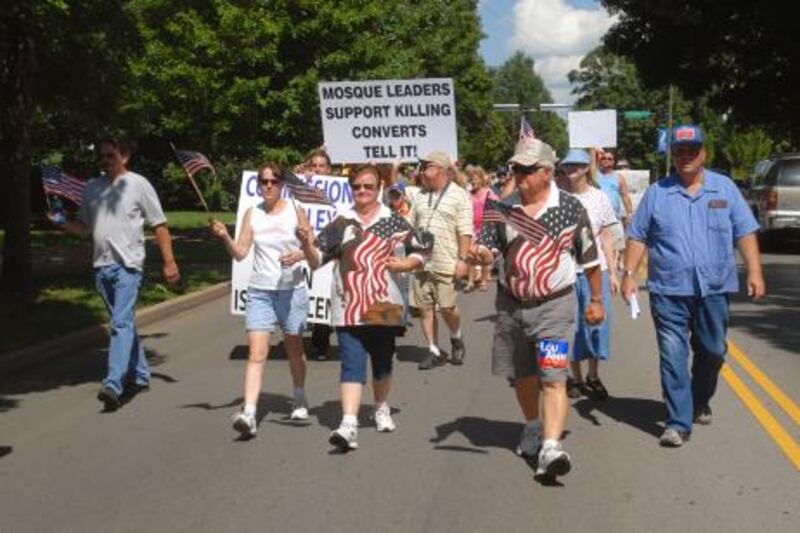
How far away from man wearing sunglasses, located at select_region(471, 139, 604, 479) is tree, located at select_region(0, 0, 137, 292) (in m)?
4.77

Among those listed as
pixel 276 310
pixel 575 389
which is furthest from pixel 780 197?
pixel 276 310

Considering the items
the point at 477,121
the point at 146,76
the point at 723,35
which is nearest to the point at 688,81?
the point at 723,35

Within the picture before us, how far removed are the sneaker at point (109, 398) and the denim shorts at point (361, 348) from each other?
2.01 meters

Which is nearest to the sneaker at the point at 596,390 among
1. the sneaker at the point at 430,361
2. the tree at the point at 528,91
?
the sneaker at the point at 430,361

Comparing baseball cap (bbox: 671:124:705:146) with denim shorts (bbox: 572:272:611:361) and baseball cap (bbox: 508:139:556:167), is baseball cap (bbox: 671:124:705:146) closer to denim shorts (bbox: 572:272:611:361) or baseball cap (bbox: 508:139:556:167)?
baseball cap (bbox: 508:139:556:167)

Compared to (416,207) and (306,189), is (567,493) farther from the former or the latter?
(416,207)

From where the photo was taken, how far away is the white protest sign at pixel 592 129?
2138 centimetres

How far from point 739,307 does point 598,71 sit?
9677cm

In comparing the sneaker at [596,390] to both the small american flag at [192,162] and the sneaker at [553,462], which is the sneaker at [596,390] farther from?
the small american flag at [192,162]

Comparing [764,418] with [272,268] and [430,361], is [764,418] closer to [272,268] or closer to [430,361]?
[430,361]

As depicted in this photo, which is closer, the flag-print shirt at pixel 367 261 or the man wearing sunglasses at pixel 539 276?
the man wearing sunglasses at pixel 539 276

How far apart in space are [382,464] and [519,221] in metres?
1.54

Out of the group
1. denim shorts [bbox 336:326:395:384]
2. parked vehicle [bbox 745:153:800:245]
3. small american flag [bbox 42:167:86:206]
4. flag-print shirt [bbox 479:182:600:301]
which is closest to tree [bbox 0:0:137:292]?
small american flag [bbox 42:167:86:206]

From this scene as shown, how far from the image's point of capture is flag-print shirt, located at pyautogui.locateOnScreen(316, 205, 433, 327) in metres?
6.65
